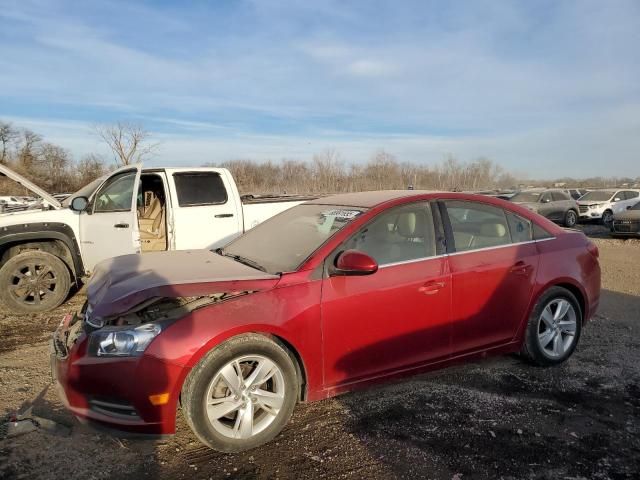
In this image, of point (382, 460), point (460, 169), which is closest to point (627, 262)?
point (382, 460)

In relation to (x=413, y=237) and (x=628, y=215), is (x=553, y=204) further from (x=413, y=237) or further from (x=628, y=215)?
(x=413, y=237)

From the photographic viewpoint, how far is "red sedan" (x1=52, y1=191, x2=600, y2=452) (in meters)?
2.91

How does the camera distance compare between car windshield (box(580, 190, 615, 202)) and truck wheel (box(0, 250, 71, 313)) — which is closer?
truck wheel (box(0, 250, 71, 313))

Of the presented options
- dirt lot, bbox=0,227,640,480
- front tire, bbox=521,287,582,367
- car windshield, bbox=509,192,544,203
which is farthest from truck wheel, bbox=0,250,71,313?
car windshield, bbox=509,192,544,203

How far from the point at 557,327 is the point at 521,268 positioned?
786 mm

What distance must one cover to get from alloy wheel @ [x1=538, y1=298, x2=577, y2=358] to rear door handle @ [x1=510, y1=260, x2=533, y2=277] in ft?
1.44

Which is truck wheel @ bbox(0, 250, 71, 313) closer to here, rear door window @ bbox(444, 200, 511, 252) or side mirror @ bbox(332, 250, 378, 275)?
side mirror @ bbox(332, 250, 378, 275)

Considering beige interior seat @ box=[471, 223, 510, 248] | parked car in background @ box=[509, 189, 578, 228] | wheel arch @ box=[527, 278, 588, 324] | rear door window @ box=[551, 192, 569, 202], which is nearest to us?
beige interior seat @ box=[471, 223, 510, 248]

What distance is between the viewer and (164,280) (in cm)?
320

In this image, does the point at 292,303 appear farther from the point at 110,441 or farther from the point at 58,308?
the point at 58,308

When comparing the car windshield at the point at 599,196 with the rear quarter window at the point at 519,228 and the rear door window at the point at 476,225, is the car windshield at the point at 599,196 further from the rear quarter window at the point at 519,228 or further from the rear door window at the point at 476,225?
the rear door window at the point at 476,225

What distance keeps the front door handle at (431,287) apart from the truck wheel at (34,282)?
17.1ft

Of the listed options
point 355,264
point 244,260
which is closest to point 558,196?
point 244,260

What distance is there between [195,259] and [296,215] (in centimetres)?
104
